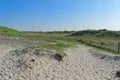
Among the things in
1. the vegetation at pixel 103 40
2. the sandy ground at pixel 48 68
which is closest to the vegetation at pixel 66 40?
the vegetation at pixel 103 40

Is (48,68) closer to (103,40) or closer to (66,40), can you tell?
(66,40)

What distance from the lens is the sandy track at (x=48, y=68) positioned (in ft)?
42.0

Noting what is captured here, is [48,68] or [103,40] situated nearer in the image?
[48,68]

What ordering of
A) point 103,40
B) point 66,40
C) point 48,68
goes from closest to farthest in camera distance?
point 48,68
point 66,40
point 103,40

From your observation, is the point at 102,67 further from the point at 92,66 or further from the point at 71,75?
the point at 71,75

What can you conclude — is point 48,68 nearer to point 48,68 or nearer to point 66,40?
point 48,68

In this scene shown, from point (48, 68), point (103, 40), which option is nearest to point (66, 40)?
point (103, 40)

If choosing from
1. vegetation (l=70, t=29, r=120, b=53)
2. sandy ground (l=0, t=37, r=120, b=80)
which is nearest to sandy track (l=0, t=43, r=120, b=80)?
sandy ground (l=0, t=37, r=120, b=80)

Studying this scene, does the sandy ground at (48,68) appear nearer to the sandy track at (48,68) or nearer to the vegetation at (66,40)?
the sandy track at (48,68)

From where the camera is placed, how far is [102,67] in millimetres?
16172

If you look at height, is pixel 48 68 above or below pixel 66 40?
below

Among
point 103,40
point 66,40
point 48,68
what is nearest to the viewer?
point 48,68

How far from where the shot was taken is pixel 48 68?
14.2m

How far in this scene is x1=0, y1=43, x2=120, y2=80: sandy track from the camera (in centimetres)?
1280
